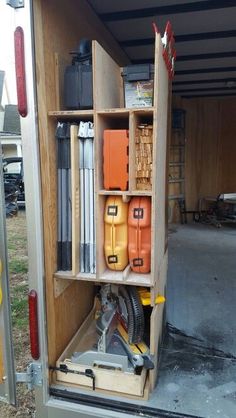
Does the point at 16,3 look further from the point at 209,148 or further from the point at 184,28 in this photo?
the point at 209,148

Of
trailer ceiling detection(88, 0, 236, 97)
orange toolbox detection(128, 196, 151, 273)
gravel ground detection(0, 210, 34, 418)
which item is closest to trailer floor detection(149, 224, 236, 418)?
orange toolbox detection(128, 196, 151, 273)

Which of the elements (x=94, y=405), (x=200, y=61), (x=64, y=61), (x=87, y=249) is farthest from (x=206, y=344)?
(x=200, y=61)

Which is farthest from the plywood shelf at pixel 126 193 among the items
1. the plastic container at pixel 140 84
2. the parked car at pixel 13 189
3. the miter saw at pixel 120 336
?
the parked car at pixel 13 189

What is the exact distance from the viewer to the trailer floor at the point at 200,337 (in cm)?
153

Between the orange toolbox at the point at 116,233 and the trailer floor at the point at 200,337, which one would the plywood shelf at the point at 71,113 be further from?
the trailer floor at the point at 200,337

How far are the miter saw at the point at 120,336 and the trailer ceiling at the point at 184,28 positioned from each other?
181 centimetres

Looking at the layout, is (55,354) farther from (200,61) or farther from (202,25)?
(200,61)

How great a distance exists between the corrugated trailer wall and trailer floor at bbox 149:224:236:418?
8.53 feet

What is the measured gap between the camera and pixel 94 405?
1.47 metres

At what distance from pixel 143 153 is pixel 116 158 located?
136 mm

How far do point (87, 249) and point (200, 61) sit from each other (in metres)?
2.93

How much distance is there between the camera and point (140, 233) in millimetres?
1515

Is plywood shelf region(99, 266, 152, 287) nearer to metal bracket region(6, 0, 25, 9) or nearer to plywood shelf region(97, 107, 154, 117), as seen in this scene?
plywood shelf region(97, 107, 154, 117)

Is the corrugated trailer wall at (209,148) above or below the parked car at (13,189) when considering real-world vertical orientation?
above
